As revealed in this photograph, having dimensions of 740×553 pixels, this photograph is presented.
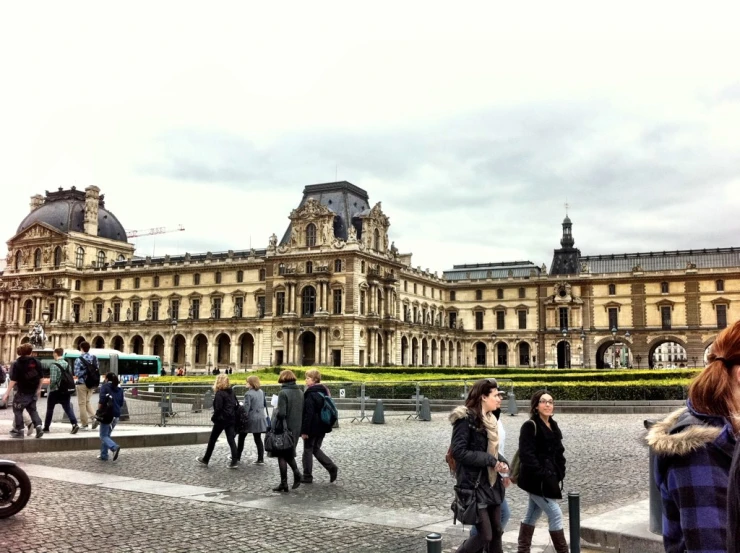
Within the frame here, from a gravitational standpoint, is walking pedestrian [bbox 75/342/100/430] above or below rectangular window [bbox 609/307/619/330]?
below

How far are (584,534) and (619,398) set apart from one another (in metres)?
25.4

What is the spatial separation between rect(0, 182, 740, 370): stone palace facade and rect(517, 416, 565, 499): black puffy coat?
6361cm

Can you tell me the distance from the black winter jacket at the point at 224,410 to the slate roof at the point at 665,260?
8377cm

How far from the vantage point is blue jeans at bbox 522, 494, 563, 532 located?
7.92 metres

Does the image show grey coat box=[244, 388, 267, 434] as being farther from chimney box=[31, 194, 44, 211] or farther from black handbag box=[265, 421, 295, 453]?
chimney box=[31, 194, 44, 211]

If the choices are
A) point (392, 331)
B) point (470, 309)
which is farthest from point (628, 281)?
point (392, 331)

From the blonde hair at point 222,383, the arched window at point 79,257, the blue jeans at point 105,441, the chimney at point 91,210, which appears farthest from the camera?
the chimney at point 91,210

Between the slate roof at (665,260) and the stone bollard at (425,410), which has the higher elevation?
the slate roof at (665,260)

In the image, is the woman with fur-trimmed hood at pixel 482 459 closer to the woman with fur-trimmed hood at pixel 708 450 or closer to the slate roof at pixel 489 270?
the woman with fur-trimmed hood at pixel 708 450

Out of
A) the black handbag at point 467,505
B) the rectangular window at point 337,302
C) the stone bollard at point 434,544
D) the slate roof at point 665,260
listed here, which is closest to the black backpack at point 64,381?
the black handbag at point 467,505

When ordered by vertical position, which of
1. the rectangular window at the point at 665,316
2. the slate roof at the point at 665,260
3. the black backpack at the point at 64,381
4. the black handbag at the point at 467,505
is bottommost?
the black handbag at the point at 467,505

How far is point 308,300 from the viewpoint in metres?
77.1

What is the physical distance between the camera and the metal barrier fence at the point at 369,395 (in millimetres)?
26484

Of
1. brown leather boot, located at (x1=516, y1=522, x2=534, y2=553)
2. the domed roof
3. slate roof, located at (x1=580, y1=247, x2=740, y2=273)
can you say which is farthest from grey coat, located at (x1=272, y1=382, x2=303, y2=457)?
the domed roof
